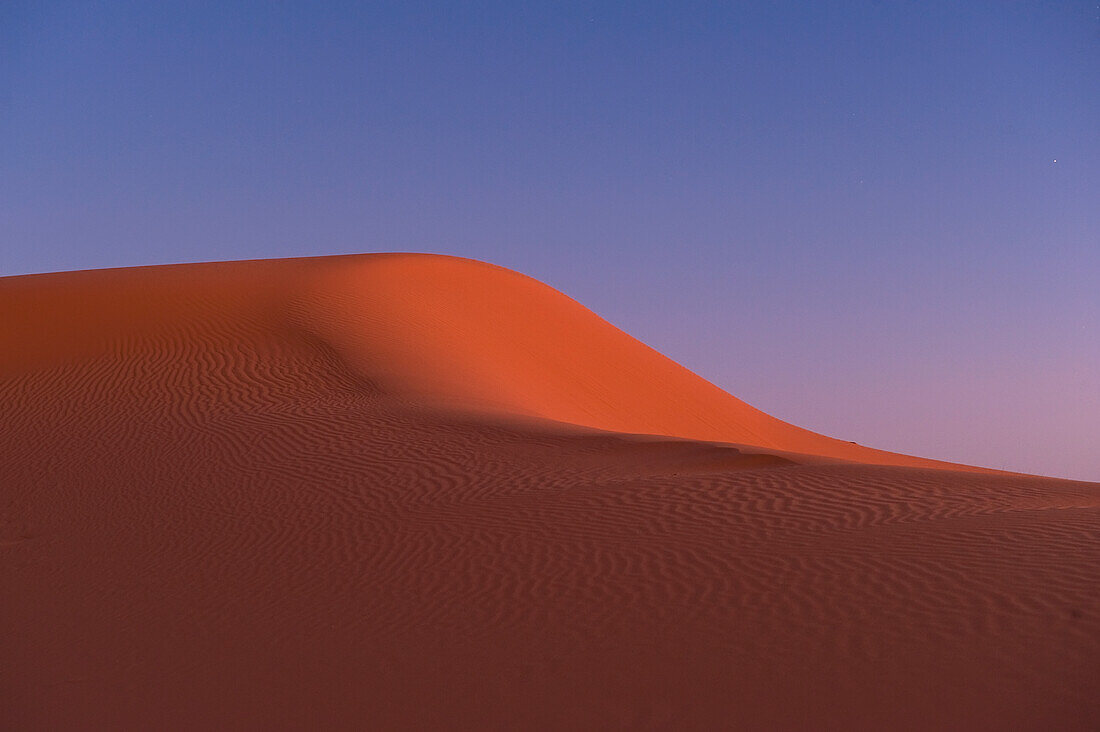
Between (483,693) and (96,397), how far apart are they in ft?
46.7

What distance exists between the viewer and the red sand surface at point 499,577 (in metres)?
5.27

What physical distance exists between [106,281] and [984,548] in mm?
28359

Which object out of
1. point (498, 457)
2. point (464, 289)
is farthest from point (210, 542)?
point (464, 289)

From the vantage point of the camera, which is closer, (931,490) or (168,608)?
(168,608)

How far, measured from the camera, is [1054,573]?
19.6 ft

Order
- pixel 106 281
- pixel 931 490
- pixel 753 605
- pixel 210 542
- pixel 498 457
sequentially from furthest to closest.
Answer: pixel 106 281 → pixel 498 457 → pixel 210 542 → pixel 931 490 → pixel 753 605

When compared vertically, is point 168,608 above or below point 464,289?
below

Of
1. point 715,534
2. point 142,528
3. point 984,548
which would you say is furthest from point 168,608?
point 984,548

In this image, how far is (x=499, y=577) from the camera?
7.60 metres

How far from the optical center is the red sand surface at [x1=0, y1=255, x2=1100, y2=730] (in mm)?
5273

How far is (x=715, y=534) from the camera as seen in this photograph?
25.9 feet

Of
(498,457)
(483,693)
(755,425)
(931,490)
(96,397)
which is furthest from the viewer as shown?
(755,425)

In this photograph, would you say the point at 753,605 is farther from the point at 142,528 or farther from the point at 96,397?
the point at 96,397

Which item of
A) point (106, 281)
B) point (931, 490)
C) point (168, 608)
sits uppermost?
point (106, 281)
